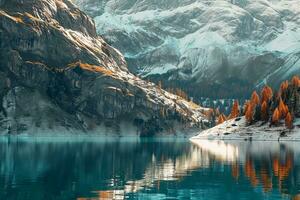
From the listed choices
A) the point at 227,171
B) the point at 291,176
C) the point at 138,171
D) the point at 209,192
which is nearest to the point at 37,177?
the point at 138,171

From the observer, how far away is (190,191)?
236 ft

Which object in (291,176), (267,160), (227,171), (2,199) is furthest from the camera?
(267,160)

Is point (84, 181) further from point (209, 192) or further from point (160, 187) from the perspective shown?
point (209, 192)

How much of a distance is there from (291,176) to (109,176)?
110 feet

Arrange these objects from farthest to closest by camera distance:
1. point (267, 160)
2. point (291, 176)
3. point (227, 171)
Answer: point (267, 160)
point (227, 171)
point (291, 176)

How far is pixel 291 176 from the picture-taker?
90.0m

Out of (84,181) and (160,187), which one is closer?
(160,187)

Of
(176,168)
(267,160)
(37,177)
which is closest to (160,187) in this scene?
(37,177)

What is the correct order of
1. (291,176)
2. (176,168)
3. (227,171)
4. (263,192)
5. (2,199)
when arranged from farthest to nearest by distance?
(176,168) → (227,171) → (291,176) → (263,192) → (2,199)

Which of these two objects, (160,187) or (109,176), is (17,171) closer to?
(109,176)

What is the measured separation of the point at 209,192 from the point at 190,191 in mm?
2788

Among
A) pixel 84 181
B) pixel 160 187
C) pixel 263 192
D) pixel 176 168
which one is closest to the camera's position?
pixel 263 192

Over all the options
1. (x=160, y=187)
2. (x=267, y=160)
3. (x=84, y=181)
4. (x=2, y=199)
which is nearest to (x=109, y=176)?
(x=84, y=181)

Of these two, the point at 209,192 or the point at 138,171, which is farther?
the point at 138,171
